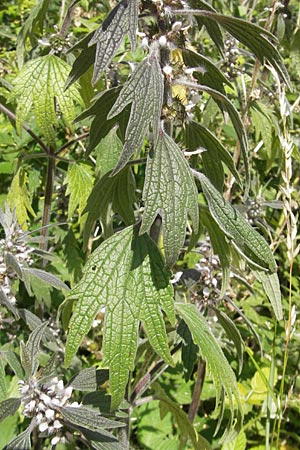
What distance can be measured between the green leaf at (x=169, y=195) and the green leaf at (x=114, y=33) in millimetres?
183

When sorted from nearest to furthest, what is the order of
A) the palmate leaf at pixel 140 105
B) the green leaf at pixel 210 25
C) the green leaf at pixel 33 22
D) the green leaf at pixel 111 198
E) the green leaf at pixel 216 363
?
1. the palmate leaf at pixel 140 105
2. the green leaf at pixel 210 25
3. the green leaf at pixel 216 363
4. the green leaf at pixel 111 198
5. the green leaf at pixel 33 22

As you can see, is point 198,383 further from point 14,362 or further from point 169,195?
point 169,195

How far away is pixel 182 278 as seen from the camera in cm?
154

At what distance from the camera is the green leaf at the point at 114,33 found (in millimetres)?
921

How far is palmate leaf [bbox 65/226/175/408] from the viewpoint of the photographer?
1.04 m

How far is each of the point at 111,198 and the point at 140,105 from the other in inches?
15.5

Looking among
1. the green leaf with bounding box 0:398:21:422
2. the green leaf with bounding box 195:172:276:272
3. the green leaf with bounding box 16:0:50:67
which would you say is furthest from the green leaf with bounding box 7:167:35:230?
the green leaf with bounding box 195:172:276:272

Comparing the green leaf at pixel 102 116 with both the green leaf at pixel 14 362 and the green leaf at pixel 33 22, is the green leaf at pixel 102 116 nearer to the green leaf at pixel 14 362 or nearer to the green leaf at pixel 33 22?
the green leaf at pixel 14 362

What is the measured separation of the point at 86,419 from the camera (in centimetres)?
110

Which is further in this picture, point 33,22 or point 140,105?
point 33,22

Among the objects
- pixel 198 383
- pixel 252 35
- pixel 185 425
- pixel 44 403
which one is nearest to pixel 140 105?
pixel 252 35

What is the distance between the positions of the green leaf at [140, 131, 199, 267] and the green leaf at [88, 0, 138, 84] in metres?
0.18

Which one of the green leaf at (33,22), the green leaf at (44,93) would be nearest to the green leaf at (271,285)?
the green leaf at (44,93)

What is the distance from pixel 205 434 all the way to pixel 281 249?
1.27 meters
